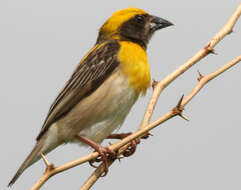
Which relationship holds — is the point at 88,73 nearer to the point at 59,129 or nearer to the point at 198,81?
the point at 59,129

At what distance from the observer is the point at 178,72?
3.21 meters

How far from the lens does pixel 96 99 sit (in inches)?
181

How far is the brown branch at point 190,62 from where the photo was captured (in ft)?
10.6

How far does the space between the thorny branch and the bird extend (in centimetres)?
110

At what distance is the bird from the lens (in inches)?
180

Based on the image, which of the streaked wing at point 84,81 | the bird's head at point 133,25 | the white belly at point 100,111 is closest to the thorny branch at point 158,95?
the white belly at point 100,111

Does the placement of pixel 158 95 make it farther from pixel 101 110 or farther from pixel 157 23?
pixel 157 23

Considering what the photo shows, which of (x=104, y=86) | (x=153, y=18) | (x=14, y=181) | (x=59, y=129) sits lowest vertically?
A: (x=14, y=181)

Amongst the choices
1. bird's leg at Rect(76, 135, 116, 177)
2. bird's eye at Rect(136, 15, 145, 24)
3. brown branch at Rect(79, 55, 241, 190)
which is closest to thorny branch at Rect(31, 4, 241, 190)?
brown branch at Rect(79, 55, 241, 190)

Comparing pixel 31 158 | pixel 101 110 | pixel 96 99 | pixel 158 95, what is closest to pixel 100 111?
pixel 101 110

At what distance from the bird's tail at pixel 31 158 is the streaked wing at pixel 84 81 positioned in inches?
5.0

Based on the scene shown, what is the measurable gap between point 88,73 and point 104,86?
1.16 ft

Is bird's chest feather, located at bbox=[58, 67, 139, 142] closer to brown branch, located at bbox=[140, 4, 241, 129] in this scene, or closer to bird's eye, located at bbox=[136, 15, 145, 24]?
brown branch, located at bbox=[140, 4, 241, 129]

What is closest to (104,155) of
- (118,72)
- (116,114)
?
(116,114)
